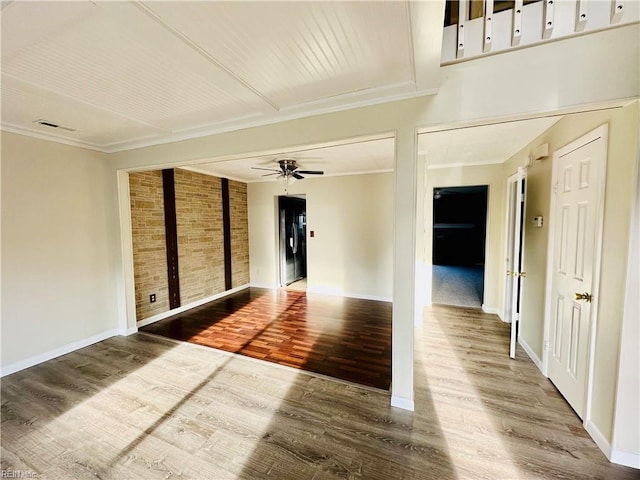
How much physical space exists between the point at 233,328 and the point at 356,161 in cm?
306

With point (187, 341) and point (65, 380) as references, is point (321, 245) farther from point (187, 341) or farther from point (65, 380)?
point (65, 380)

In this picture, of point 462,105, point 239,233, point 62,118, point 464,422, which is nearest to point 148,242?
point 62,118

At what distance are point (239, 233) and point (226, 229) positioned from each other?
437 mm

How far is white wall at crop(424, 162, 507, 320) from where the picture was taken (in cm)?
409

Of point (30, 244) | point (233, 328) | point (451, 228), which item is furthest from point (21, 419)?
point (451, 228)

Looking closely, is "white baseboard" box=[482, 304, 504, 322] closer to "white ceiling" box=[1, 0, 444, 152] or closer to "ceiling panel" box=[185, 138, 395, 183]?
"ceiling panel" box=[185, 138, 395, 183]

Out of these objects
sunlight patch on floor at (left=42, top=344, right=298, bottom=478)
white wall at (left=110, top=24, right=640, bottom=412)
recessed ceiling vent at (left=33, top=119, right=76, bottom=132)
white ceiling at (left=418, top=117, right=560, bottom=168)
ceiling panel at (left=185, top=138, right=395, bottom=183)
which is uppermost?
recessed ceiling vent at (left=33, top=119, right=76, bottom=132)

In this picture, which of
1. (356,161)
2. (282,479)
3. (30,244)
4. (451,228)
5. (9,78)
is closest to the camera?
(282,479)

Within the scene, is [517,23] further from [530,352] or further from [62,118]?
[62,118]

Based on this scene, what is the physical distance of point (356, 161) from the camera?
4094mm

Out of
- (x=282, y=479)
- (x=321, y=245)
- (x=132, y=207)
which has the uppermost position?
(x=132, y=207)

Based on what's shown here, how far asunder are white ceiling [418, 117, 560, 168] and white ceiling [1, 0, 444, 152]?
1.06 m

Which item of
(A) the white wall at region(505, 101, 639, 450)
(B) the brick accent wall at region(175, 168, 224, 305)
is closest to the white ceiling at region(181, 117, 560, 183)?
(B) the brick accent wall at region(175, 168, 224, 305)

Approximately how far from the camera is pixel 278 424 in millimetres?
1955
